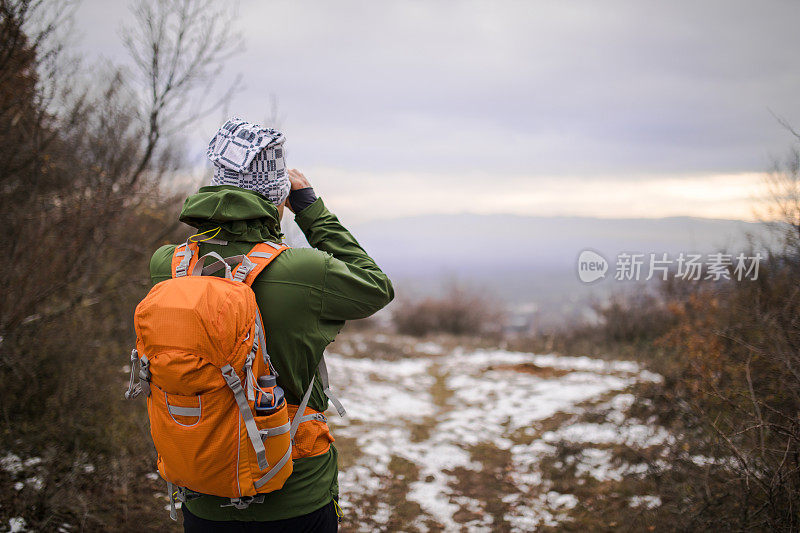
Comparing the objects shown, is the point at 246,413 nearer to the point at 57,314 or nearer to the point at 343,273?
the point at 343,273

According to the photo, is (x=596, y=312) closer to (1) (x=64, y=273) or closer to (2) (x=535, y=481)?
(2) (x=535, y=481)

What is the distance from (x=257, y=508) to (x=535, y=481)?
3.94 m

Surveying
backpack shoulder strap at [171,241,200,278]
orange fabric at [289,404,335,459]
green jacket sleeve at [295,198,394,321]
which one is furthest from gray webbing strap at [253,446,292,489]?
backpack shoulder strap at [171,241,200,278]

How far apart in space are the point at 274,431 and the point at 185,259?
0.64m

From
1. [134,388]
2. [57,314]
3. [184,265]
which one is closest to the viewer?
[184,265]

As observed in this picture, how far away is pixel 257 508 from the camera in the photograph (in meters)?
1.81

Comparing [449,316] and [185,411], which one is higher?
[185,411]

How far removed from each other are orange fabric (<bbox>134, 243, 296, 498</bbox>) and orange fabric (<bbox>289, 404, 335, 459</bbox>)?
174mm

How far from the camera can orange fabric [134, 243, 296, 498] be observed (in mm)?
1543

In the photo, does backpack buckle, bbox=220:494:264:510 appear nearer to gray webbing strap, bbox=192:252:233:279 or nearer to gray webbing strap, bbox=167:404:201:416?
gray webbing strap, bbox=167:404:201:416

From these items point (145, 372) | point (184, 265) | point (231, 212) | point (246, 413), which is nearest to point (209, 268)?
A: point (184, 265)

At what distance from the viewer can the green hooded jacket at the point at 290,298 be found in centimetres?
174

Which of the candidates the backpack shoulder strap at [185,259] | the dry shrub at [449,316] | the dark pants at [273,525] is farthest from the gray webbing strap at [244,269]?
the dry shrub at [449,316]

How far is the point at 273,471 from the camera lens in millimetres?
1712
